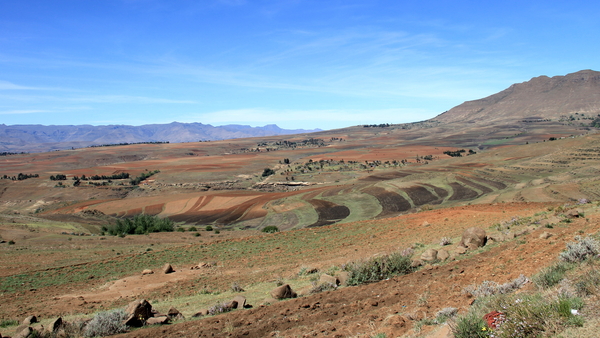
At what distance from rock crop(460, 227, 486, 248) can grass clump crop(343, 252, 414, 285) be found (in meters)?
3.45

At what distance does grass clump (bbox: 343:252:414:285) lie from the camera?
1280 centimetres

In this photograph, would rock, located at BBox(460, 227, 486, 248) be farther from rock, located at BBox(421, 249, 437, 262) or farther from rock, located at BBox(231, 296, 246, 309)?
rock, located at BBox(231, 296, 246, 309)

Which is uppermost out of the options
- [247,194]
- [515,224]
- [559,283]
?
[559,283]

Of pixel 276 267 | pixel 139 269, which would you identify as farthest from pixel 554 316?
pixel 139 269

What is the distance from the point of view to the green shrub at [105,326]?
9594mm

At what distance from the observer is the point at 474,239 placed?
1550 cm

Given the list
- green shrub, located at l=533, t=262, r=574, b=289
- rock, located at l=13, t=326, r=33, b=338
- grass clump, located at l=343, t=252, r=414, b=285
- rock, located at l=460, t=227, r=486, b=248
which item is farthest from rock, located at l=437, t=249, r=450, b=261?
rock, located at l=13, t=326, r=33, b=338

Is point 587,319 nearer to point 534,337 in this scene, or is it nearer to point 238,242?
point 534,337

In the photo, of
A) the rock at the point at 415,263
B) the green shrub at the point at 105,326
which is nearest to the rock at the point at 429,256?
the rock at the point at 415,263

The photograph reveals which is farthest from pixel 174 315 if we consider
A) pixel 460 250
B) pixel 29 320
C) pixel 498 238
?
pixel 498 238

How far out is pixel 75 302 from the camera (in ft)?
47.0

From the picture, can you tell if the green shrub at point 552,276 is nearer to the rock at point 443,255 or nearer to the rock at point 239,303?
the rock at point 443,255

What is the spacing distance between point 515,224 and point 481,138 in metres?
167

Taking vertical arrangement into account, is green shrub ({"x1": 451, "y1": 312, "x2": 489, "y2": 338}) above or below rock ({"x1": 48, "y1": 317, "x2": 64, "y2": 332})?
above
